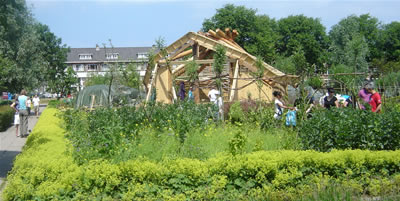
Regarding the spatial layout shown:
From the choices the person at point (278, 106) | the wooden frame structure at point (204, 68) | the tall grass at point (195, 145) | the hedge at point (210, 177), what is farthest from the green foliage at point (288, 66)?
the hedge at point (210, 177)

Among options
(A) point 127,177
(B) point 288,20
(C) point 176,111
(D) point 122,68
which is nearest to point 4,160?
(D) point 122,68

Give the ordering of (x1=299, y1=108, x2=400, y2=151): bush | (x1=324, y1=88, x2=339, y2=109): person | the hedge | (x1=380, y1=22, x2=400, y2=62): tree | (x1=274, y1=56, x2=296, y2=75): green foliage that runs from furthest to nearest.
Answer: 1. (x1=380, y1=22, x2=400, y2=62): tree
2. (x1=274, y1=56, x2=296, y2=75): green foliage
3. (x1=324, y1=88, x2=339, y2=109): person
4. (x1=299, y1=108, x2=400, y2=151): bush
5. the hedge

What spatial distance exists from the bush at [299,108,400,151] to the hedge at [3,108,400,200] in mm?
794

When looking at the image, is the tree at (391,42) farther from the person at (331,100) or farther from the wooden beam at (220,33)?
the person at (331,100)

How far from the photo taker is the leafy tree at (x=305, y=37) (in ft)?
175

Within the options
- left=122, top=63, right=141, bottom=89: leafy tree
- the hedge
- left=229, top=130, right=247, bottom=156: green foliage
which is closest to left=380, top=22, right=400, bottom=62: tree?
left=122, top=63, right=141, bottom=89: leafy tree

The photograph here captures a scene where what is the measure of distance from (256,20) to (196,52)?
29624 millimetres

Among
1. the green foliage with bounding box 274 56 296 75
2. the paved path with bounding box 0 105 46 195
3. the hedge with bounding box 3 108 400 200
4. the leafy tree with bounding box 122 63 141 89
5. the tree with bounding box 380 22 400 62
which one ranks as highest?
→ the tree with bounding box 380 22 400 62

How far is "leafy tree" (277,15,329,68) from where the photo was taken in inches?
2105

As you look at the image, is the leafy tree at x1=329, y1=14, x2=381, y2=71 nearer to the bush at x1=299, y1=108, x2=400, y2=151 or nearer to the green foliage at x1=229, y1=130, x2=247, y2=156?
the bush at x1=299, y1=108, x2=400, y2=151

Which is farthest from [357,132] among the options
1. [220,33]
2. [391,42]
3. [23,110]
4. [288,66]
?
[391,42]

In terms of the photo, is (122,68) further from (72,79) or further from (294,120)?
(72,79)

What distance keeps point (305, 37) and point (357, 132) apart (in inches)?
1903

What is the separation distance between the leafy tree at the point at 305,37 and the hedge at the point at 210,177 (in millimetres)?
47955
